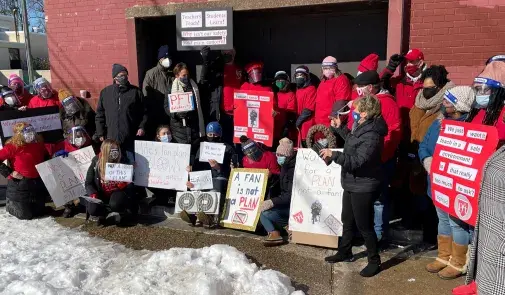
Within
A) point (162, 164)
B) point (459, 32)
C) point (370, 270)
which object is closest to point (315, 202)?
point (370, 270)

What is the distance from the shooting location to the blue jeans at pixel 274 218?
16.8 feet

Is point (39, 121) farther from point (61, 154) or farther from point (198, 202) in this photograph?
point (198, 202)

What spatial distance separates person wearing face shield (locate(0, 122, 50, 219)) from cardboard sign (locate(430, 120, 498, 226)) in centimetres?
525

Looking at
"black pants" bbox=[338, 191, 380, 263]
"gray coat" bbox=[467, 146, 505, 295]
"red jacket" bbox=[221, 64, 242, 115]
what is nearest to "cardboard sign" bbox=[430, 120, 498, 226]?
"black pants" bbox=[338, 191, 380, 263]

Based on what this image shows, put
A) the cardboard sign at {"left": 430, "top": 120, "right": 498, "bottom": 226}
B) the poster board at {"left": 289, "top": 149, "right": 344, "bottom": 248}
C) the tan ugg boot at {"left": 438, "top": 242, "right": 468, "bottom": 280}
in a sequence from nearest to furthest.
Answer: the cardboard sign at {"left": 430, "top": 120, "right": 498, "bottom": 226} → the tan ugg boot at {"left": 438, "top": 242, "right": 468, "bottom": 280} → the poster board at {"left": 289, "top": 149, "right": 344, "bottom": 248}

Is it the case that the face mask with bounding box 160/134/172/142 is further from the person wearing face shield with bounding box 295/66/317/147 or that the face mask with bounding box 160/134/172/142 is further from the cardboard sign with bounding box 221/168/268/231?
the person wearing face shield with bounding box 295/66/317/147

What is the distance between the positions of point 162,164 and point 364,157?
→ 10.3 feet

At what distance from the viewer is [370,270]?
13.8 feet

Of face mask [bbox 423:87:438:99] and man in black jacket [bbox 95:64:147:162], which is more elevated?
face mask [bbox 423:87:438:99]

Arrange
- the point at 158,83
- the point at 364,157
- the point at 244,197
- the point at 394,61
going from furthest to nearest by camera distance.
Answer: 1. the point at 158,83
2. the point at 244,197
3. the point at 394,61
4. the point at 364,157

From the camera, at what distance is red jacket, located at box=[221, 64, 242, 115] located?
643 cm

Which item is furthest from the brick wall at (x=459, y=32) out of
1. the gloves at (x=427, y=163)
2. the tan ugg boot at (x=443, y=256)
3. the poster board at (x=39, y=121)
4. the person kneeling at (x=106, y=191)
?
the poster board at (x=39, y=121)

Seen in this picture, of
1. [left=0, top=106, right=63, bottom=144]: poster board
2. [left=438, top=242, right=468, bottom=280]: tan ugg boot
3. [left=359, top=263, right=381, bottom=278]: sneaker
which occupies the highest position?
[left=0, top=106, right=63, bottom=144]: poster board

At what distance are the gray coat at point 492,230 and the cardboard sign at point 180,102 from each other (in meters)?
4.43
